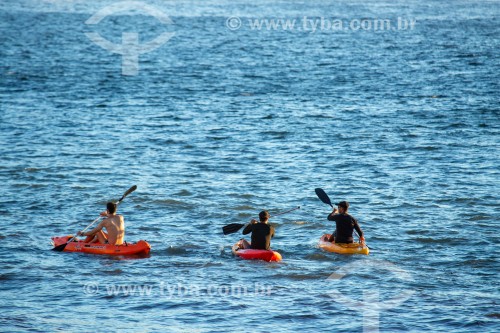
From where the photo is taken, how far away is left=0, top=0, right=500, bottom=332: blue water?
18422 millimetres

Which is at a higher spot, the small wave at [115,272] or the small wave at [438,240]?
the small wave at [438,240]

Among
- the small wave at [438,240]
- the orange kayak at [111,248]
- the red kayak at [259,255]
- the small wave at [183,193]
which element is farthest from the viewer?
the small wave at [183,193]

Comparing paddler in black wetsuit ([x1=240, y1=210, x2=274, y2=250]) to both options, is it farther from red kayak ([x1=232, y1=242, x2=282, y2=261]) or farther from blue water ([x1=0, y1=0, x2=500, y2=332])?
blue water ([x1=0, y1=0, x2=500, y2=332])

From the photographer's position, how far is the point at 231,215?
26047 mm

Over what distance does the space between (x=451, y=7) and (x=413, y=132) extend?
78.8m

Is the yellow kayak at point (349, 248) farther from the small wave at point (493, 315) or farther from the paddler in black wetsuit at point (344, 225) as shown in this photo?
the small wave at point (493, 315)

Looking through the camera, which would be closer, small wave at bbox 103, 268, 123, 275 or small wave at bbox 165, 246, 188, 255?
small wave at bbox 103, 268, 123, 275

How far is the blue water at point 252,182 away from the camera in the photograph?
60.4 ft

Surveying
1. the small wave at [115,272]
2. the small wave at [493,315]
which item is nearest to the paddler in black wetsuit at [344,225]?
the small wave at [493,315]

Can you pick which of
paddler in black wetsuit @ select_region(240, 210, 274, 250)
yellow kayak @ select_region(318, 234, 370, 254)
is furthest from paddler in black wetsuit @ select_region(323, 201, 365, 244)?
paddler in black wetsuit @ select_region(240, 210, 274, 250)

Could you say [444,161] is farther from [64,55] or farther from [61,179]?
[64,55]

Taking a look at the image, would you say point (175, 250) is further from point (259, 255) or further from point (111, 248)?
point (259, 255)

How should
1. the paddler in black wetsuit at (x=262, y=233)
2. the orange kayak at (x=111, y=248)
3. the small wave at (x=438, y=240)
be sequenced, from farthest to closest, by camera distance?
1. the small wave at (x=438, y=240)
2. the orange kayak at (x=111, y=248)
3. the paddler in black wetsuit at (x=262, y=233)

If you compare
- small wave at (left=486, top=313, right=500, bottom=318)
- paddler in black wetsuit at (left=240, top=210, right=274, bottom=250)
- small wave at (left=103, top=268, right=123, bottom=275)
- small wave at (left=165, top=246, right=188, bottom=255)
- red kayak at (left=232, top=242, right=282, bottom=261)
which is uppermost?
paddler in black wetsuit at (left=240, top=210, right=274, bottom=250)
